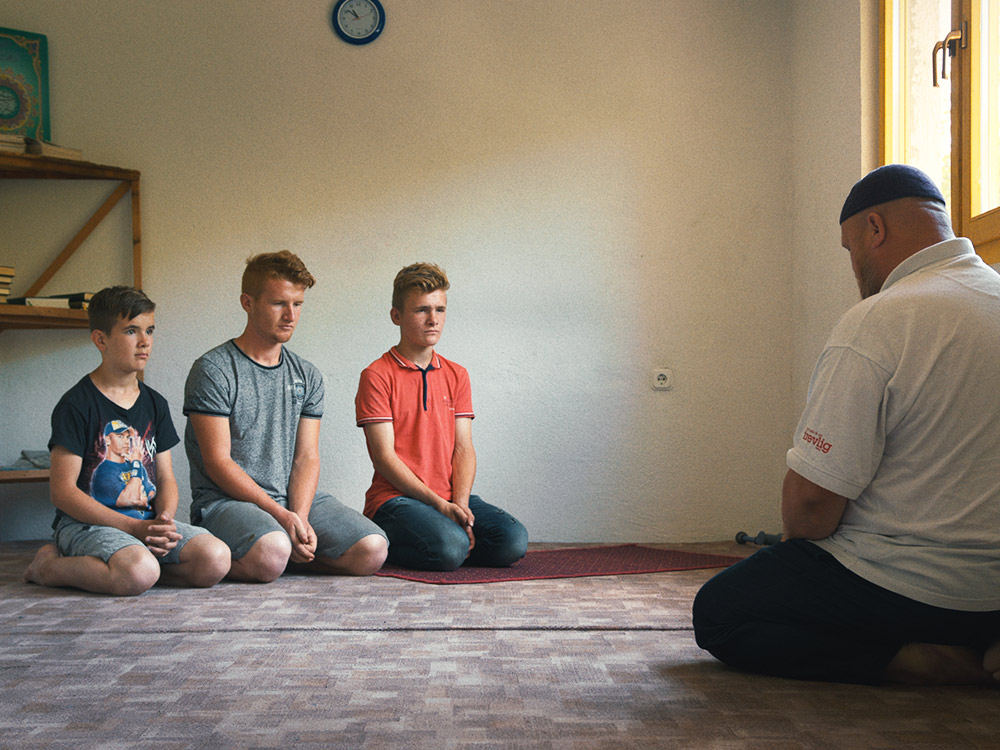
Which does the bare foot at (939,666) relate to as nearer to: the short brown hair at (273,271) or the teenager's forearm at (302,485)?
the teenager's forearm at (302,485)

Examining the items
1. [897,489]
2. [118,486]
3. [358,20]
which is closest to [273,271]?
[118,486]

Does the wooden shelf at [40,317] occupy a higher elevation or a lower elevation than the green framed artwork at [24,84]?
lower

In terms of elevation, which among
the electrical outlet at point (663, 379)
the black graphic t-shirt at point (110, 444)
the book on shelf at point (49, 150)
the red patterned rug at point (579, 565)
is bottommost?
the red patterned rug at point (579, 565)

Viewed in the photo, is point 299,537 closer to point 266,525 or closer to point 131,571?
point 266,525

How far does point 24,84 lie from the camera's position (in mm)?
3119

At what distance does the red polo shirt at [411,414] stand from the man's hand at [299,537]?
1.11 feet

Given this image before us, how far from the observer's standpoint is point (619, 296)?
321cm

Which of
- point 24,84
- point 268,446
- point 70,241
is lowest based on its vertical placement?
point 268,446

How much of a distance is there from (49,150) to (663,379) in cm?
225

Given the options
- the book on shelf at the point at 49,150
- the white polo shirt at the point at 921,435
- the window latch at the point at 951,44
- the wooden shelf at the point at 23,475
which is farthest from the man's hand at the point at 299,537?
the window latch at the point at 951,44

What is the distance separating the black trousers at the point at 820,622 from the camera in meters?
1.28

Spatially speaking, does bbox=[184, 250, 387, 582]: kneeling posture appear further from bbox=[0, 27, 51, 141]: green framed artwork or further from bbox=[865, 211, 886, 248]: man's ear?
bbox=[865, 211, 886, 248]: man's ear

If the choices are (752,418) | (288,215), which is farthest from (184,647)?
(752,418)

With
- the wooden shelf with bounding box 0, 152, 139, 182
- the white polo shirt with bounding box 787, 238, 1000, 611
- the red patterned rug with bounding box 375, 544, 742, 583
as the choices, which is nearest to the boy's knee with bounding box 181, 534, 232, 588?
the red patterned rug with bounding box 375, 544, 742, 583
